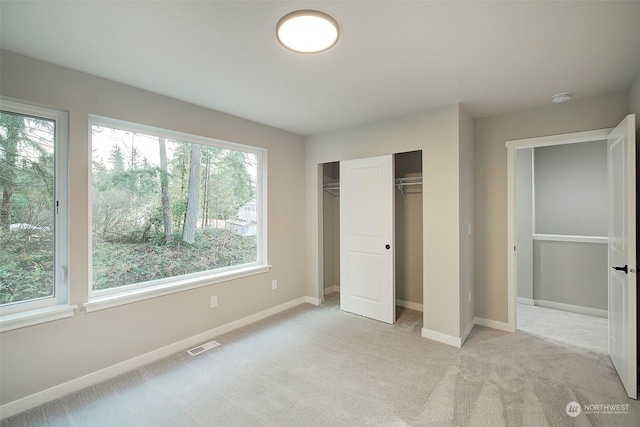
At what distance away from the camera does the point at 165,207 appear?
2936mm

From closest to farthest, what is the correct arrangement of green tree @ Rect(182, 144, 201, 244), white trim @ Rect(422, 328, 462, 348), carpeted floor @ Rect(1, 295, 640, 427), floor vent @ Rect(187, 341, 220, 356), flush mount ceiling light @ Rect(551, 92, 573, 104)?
carpeted floor @ Rect(1, 295, 640, 427) < flush mount ceiling light @ Rect(551, 92, 573, 104) < floor vent @ Rect(187, 341, 220, 356) < white trim @ Rect(422, 328, 462, 348) < green tree @ Rect(182, 144, 201, 244)

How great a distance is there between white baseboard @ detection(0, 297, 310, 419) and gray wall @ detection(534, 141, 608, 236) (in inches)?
172

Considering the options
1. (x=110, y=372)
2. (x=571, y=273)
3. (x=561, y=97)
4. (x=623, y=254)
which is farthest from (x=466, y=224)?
(x=110, y=372)

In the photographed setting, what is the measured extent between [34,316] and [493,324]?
14.1 ft

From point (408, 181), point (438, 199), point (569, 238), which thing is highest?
point (408, 181)

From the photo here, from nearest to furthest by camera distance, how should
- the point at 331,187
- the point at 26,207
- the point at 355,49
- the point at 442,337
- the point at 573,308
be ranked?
→ the point at 355,49, the point at 26,207, the point at 442,337, the point at 573,308, the point at 331,187

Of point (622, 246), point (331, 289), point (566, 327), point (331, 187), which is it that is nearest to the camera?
point (622, 246)

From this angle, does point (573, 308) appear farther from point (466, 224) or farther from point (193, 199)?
point (193, 199)

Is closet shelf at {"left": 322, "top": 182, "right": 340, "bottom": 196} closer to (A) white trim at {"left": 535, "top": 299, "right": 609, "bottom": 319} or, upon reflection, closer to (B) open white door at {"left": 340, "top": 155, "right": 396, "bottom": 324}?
(B) open white door at {"left": 340, "top": 155, "right": 396, "bottom": 324}

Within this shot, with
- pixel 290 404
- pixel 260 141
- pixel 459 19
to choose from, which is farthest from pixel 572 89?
pixel 290 404

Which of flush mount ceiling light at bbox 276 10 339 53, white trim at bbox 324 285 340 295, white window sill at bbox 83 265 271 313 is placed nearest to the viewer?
flush mount ceiling light at bbox 276 10 339 53

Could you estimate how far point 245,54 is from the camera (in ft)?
6.61

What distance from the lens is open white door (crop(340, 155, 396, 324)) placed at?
351 cm

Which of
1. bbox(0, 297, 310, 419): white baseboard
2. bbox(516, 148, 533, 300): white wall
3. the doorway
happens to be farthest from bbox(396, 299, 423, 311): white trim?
bbox(0, 297, 310, 419): white baseboard
